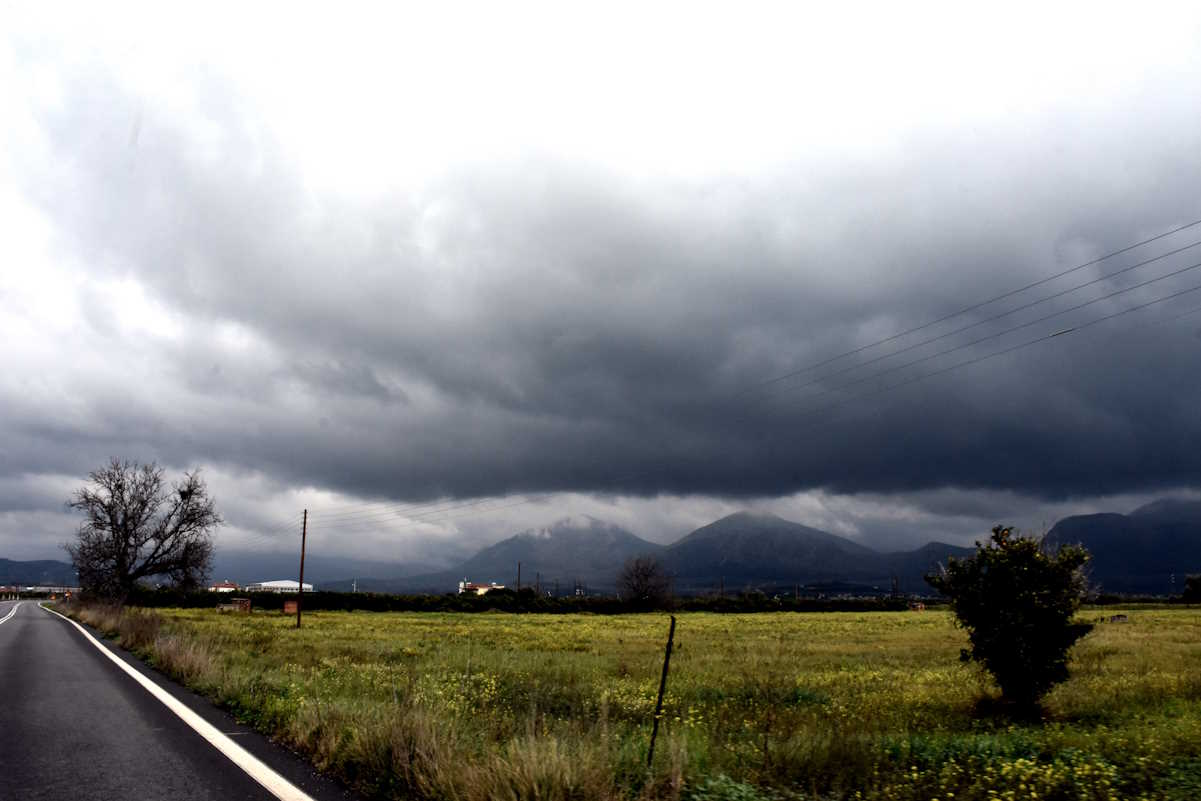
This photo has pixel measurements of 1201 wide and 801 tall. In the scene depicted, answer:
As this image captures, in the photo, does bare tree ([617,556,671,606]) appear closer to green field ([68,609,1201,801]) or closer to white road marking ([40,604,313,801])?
green field ([68,609,1201,801])

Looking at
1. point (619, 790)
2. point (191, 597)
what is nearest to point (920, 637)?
point (619, 790)

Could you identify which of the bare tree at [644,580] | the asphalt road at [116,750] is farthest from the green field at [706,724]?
the bare tree at [644,580]

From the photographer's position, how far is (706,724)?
12133 millimetres

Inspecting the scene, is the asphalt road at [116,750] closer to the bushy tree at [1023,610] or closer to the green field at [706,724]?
the green field at [706,724]

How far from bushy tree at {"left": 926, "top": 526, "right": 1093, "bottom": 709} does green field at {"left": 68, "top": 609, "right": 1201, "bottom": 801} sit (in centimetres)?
85

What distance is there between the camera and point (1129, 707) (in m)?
15.5

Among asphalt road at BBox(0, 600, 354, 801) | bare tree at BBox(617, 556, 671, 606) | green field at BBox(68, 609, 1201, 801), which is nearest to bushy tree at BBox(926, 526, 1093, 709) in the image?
green field at BBox(68, 609, 1201, 801)

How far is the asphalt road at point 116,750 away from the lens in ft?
23.4

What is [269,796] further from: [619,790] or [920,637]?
[920,637]

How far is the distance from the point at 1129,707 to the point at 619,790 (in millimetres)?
13905

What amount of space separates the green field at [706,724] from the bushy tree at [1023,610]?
853 millimetres

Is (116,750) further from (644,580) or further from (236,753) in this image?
(644,580)

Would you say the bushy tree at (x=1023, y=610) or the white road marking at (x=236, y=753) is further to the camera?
the bushy tree at (x=1023, y=610)

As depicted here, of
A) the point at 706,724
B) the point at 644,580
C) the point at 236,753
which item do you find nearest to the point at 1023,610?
the point at 706,724
